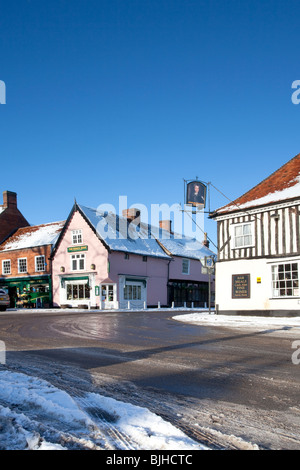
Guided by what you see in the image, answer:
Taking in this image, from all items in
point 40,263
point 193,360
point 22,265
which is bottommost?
point 193,360

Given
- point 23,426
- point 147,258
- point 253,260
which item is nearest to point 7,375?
point 23,426

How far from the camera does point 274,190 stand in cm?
2159

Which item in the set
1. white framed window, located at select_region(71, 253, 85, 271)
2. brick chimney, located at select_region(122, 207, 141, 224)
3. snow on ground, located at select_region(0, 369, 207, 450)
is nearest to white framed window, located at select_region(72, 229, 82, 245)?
white framed window, located at select_region(71, 253, 85, 271)

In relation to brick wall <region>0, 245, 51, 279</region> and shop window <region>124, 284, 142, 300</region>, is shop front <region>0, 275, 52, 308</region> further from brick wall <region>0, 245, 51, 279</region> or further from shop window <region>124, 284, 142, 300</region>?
shop window <region>124, 284, 142, 300</region>

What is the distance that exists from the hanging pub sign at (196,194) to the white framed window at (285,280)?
560cm

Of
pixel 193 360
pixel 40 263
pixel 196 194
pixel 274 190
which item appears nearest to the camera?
pixel 193 360

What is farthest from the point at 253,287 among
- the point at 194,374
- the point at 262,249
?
the point at 194,374

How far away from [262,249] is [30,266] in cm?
2906

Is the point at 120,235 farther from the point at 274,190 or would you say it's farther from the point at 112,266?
the point at 274,190

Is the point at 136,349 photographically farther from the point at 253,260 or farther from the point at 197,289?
the point at 197,289

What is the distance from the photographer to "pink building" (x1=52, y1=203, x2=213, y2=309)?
1475 inches

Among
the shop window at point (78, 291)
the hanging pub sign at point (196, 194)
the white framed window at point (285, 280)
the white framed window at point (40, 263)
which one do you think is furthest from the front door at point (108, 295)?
the white framed window at point (285, 280)

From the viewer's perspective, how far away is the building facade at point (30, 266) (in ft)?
138

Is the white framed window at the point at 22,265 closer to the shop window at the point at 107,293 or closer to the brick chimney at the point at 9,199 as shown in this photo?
the brick chimney at the point at 9,199
